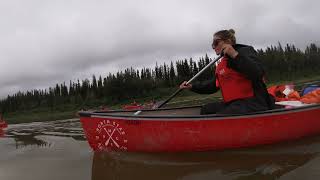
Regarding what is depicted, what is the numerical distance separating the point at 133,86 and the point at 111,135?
9586 centimetres

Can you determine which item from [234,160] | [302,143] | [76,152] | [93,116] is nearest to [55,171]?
[93,116]

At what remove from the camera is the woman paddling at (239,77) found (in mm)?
6254

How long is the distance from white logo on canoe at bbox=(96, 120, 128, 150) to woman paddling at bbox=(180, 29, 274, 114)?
180 cm

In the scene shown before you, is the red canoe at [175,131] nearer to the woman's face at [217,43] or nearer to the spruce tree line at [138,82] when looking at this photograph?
the woman's face at [217,43]

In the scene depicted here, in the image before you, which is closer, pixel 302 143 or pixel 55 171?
pixel 55 171

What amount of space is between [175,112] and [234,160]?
9.30 ft

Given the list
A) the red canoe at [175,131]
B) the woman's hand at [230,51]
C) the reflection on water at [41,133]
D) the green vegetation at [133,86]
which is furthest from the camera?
the green vegetation at [133,86]

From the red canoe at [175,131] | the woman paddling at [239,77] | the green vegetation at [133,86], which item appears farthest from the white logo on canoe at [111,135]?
the green vegetation at [133,86]

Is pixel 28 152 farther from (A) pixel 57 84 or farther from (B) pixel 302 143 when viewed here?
(A) pixel 57 84

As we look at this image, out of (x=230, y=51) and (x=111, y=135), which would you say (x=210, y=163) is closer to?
(x=111, y=135)

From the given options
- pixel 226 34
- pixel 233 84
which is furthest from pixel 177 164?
pixel 226 34

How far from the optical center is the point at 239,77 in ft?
21.6

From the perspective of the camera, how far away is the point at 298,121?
6863mm

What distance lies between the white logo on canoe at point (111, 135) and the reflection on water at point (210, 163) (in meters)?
0.17
